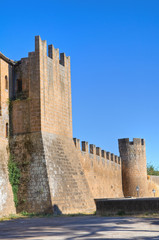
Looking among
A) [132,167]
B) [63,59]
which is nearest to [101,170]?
[132,167]

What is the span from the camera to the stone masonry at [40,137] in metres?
16.2

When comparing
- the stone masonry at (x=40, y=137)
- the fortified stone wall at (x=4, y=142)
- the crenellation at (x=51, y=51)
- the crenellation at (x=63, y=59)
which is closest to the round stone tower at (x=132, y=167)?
the stone masonry at (x=40, y=137)

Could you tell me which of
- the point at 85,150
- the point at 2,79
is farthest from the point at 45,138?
the point at 85,150

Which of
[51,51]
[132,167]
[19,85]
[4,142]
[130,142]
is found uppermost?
[51,51]

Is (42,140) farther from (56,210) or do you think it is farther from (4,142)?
(56,210)

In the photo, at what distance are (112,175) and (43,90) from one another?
1447 centimetres

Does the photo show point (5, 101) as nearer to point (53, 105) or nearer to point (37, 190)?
point (53, 105)

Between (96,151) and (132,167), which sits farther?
(132,167)

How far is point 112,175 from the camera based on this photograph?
30234 millimetres

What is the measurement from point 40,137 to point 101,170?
11.0 meters

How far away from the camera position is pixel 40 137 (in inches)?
674

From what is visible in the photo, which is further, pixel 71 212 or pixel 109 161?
pixel 109 161

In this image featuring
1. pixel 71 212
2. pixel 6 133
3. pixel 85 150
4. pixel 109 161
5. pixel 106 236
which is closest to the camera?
pixel 106 236

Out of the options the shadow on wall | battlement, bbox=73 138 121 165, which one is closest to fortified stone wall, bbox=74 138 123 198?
battlement, bbox=73 138 121 165
